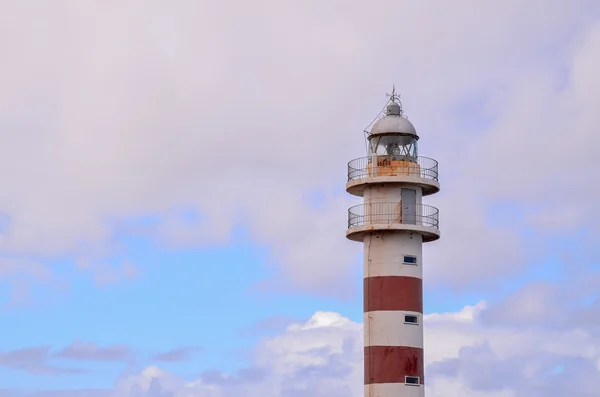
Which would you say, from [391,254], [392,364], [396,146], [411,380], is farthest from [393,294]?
[396,146]

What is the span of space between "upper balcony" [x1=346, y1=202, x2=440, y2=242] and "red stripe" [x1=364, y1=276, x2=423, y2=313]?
2.01 metres

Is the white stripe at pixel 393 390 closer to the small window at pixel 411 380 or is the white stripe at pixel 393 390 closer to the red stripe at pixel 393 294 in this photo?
the small window at pixel 411 380

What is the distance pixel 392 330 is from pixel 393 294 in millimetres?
1484

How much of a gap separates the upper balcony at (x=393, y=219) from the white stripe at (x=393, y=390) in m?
6.39

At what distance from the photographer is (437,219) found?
66438mm

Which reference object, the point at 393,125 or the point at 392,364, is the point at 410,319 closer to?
the point at 392,364

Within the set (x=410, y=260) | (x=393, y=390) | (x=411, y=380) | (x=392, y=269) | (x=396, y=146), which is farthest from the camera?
(x=396, y=146)

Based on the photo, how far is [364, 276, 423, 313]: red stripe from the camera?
64.8 m

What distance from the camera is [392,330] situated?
64500 millimetres

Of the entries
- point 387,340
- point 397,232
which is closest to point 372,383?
point 387,340

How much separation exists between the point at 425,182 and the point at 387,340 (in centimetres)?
681

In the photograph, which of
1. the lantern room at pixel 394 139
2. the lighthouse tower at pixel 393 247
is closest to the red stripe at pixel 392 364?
the lighthouse tower at pixel 393 247

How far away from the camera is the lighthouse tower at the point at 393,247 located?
211 ft

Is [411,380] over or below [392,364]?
below
